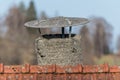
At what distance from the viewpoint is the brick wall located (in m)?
7.23

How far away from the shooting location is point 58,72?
285 inches

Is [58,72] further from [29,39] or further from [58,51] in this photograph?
[29,39]

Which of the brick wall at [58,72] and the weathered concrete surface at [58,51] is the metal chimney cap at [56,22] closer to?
the weathered concrete surface at [58,51]

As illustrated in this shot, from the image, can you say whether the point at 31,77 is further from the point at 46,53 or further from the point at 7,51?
the point at 7,51

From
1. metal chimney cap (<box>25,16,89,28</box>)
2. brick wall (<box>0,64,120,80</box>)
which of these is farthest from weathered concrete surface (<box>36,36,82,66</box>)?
brick wall (<box>0,64,120,80</box>)

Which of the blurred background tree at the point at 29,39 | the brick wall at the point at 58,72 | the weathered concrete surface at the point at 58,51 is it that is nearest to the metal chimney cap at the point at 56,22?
the weathered concrete surface at the point at 58,51

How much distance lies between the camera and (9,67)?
23.8ft

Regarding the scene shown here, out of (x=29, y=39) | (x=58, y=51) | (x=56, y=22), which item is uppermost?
(x=56, y=22)

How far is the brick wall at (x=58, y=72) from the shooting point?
23.7ft

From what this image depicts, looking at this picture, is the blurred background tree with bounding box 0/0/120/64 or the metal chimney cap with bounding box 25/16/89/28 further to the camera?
the blurred background tree with bounding box 0/0/120/64

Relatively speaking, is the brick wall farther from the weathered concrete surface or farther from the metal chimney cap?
Result: the metal chimney cap

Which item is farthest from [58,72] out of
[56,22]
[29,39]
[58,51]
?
[29,39]

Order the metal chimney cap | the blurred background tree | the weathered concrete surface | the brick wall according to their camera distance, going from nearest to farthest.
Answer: the brick wall
the weathered concrete surface
the metal chimney cap
the blurred background tree

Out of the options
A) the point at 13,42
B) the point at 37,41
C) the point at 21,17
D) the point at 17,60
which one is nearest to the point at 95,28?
the point at 21,17
